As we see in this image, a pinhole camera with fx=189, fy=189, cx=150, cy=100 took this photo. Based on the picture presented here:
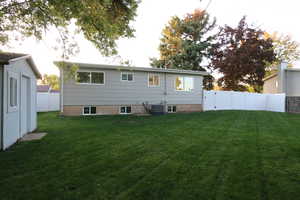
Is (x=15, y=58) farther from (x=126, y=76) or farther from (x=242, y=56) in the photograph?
(x=242, y=56)

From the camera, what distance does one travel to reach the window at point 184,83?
14.3 m

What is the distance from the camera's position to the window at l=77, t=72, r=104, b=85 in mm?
11325

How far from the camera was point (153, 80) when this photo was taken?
44.2 feet

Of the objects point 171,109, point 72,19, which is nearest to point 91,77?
point 72,19

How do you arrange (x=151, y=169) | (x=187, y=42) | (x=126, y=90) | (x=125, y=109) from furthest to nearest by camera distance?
1. (x=187, y=42)
2. (x=125, y=109)
3. (x=126, y=90)
4. (x=151, y=169)

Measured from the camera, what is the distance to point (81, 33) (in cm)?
649

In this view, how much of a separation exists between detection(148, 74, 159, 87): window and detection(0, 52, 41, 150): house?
7426mm

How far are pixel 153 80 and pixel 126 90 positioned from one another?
218cm

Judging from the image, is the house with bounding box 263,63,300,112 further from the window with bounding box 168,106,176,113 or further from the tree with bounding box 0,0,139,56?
the tree with bounding box 0,0,139,56

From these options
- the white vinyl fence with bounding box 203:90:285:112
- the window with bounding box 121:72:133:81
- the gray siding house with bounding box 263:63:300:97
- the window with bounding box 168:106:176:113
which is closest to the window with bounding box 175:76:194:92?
the window with bounding box 168:106:176:113

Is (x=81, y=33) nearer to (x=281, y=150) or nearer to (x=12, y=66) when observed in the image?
(x=12, y=66)

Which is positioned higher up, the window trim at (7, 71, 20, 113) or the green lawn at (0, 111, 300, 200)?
the window trim at (7, 71, 20, 113)

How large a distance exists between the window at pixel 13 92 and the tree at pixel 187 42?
1893cm

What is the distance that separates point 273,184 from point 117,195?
2.19m
